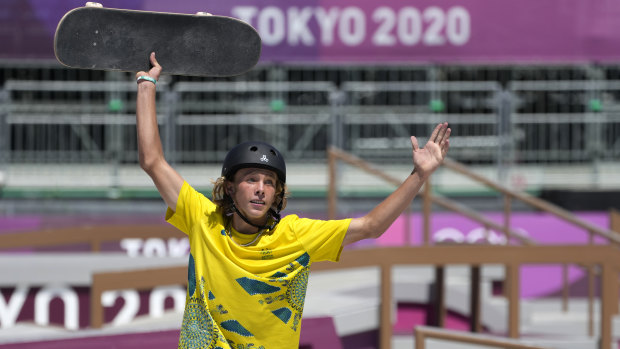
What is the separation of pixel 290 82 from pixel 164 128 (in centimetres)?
220

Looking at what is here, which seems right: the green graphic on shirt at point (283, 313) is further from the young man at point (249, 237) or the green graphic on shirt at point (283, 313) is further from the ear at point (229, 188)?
the ear at point (229, 188)

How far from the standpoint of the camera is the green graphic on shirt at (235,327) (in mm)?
3359

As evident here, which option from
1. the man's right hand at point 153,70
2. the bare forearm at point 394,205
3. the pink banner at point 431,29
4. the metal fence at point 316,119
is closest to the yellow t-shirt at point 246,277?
the bare forearm at point 394,205

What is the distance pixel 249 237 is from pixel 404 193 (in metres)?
0.58

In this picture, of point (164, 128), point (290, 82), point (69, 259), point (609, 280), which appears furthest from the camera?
point (290, 82)

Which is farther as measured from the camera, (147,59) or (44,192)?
(44,192)

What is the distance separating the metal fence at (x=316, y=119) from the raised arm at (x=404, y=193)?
9.97 metres

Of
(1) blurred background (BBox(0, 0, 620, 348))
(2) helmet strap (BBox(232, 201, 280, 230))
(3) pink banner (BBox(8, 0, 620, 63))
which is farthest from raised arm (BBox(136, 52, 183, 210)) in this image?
(3) pink banner (BBox(8, 0, 620, 63))

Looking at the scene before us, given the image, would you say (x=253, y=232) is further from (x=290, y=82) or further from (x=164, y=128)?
(x=290, y=82)

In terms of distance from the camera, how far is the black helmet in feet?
11.0

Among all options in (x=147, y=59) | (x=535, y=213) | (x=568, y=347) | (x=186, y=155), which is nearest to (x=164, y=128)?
(x=186, y=155)

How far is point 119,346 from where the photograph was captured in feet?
16.9

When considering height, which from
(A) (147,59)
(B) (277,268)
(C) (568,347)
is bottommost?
(C) (568,347)

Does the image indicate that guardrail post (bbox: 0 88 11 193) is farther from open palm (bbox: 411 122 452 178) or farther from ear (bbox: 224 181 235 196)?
open palm (bbox: 411 122 452 178)
